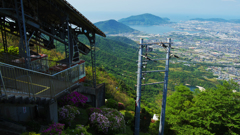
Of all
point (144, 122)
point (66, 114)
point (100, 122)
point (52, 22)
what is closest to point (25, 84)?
point (66, 114)

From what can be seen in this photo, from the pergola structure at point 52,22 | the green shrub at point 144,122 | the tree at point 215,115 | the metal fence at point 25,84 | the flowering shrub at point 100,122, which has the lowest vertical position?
the green shrub at point 144,122

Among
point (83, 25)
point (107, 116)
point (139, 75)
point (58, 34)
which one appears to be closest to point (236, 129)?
point (139, 75)

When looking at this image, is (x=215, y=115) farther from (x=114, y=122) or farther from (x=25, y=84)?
(x=25, y=84)

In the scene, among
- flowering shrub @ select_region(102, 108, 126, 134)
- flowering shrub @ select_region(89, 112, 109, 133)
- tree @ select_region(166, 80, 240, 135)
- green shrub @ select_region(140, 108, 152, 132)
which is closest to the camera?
flowering shrub @ select_region(89, 112, 109, 133)

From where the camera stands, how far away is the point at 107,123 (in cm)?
792

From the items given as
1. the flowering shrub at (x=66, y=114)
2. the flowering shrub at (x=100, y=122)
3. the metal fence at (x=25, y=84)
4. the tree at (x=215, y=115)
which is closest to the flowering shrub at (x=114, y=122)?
the flowering shrub at (x=100, y=122)

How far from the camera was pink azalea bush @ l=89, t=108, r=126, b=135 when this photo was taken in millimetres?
7809

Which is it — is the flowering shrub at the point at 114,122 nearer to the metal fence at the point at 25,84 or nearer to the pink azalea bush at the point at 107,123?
the pink azalea bush at the point at 107,123

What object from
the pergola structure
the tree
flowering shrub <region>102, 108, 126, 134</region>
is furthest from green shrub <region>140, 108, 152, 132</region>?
the pergola structure

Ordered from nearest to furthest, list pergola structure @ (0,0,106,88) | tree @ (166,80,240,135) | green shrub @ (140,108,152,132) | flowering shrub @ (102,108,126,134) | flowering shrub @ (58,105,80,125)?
flowering shrub @ (102,108,126,134), flowering shrub @ (58,105,80,125), pergola structure @ (0,0,106,88), tree @ (166,80,240,135), green shrub @ (140,108,152,132)

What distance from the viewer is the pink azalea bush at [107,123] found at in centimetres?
781

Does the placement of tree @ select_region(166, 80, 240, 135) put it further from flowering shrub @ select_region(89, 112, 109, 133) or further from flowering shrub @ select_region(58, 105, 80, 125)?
flowering shrub @ select_region(58, 105, 80, 125)

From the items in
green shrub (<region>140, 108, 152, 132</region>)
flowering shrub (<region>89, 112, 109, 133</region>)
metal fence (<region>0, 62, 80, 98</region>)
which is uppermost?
metal fence (<region>0, 62, 80, 98</region>)

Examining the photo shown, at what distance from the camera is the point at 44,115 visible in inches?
309
